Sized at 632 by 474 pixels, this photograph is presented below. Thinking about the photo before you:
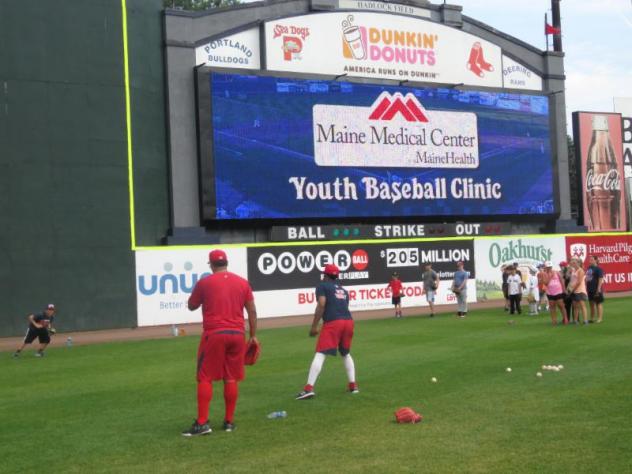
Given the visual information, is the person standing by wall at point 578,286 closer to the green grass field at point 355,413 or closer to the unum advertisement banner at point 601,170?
the green grass field at point 355,413

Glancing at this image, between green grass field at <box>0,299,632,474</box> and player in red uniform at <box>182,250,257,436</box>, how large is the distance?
0.34 m

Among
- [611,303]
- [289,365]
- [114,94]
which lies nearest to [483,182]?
[611,303]

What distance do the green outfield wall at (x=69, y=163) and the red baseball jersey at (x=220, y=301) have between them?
22.1 m

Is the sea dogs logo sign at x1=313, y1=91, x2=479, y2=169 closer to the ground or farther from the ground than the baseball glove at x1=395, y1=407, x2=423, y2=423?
farther from the ground

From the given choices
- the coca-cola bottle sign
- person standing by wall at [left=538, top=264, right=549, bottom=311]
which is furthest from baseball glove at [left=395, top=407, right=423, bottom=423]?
the coca-cola bottle sign

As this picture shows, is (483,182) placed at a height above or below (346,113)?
below

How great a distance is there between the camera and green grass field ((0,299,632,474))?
8.54 m

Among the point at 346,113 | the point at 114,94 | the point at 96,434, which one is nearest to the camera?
the point at 96,434

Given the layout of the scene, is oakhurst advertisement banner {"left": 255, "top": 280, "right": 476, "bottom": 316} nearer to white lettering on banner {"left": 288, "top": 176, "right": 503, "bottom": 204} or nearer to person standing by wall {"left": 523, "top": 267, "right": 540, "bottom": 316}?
white lettering on banner {"left": 288, "top": 176, "right": 503, "bottom": 204}

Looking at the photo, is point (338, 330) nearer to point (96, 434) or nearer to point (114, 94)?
point (96, 434)

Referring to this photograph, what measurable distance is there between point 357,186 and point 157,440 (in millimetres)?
28961

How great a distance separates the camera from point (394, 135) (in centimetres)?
3950

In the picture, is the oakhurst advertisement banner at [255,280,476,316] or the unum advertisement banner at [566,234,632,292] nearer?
the oakhurst advertisement banner at [255,280,476,316]

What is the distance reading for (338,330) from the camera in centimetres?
1302
